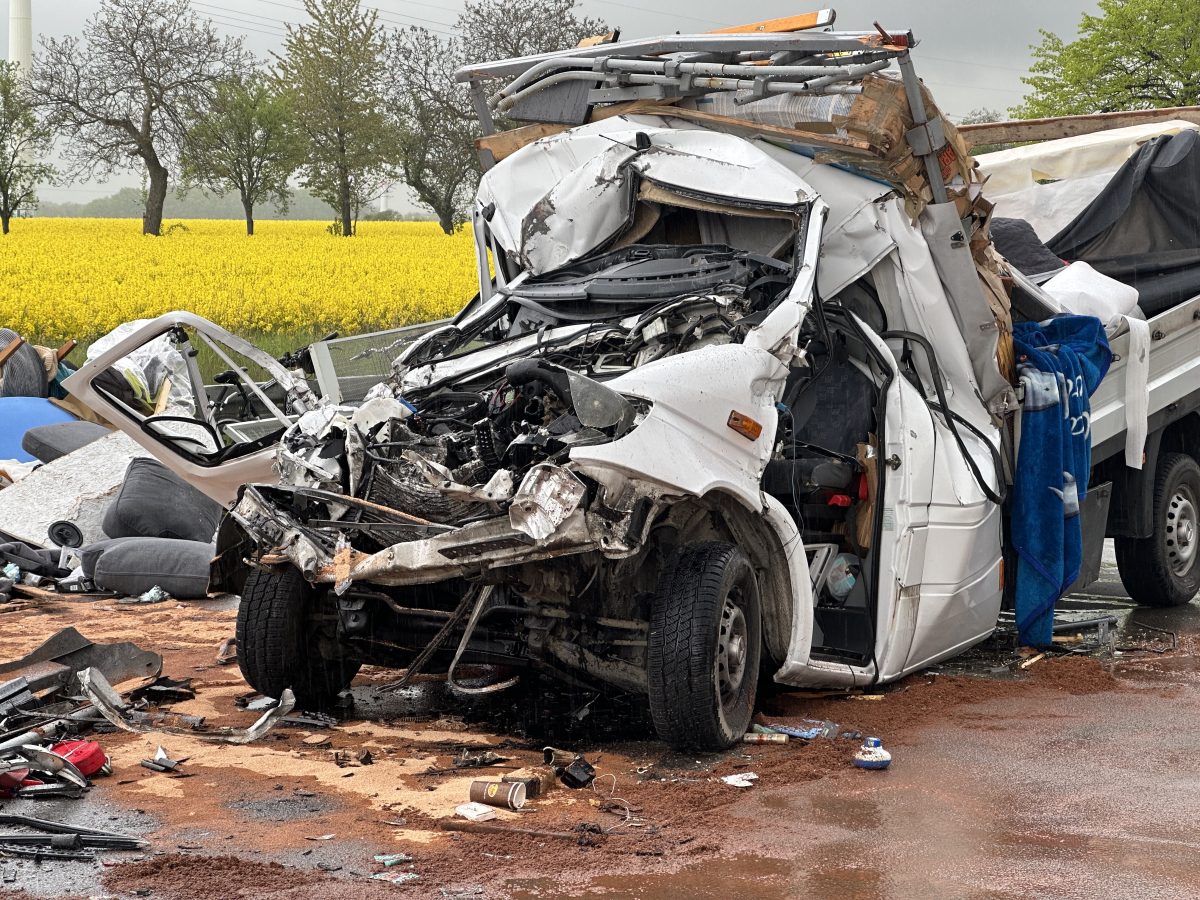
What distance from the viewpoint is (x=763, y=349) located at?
5.36 m

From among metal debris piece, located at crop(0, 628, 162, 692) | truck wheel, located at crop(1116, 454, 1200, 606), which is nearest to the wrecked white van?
metal debris piece, located at crop(0, 628, 162, 692)

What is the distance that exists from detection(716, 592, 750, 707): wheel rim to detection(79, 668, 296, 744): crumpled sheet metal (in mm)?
1659

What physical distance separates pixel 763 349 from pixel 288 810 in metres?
2.25

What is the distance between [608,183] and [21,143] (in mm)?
54529

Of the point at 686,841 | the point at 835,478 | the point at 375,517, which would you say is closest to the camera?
the point at 686,841

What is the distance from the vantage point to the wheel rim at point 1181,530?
8.62 metres

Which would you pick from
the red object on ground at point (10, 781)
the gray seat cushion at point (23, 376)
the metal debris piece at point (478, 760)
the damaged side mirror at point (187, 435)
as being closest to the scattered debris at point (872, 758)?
the metal debris piece at point (478, 760)

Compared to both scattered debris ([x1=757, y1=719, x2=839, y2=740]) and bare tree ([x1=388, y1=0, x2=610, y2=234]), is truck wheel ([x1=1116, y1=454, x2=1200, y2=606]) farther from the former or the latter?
bare tree ([x1=388, y1=0, x2=610, y2=234])

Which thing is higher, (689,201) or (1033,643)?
(689,201)

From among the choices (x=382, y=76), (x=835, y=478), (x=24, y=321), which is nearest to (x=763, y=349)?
(x=835, y=478)

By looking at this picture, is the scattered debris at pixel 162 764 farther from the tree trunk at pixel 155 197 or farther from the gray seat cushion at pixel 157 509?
the tree trunk at pixel 155 197

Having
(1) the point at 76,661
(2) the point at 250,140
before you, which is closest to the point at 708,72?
(1) the point at 76,661

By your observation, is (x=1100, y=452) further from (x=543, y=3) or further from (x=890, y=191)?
(x=543, y=3)

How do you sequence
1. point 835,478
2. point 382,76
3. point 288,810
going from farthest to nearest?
1. point 382,76
2. point 835,478
3. point 288,810
